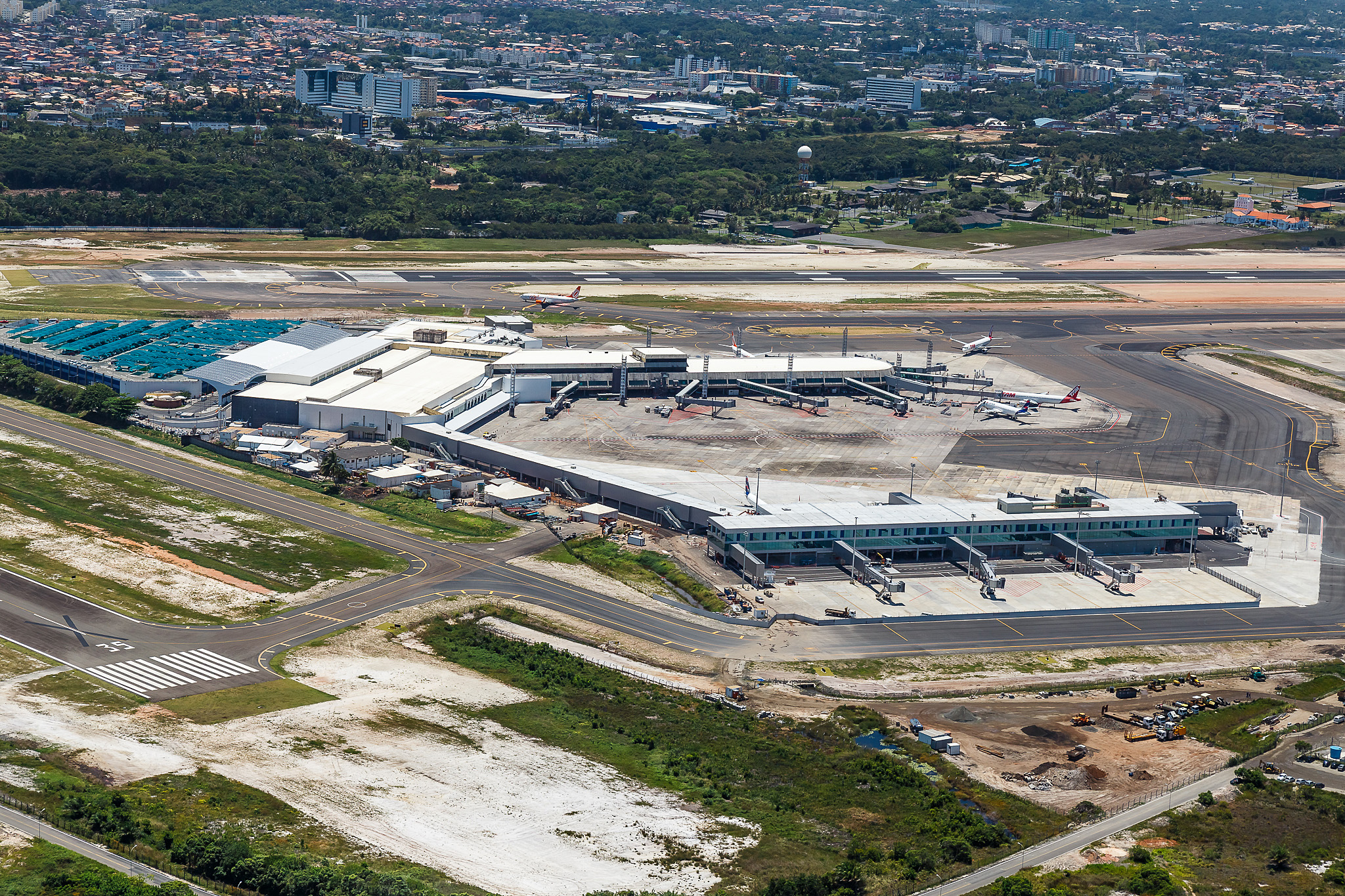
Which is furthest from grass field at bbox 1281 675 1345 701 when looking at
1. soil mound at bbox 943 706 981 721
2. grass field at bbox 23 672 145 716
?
grass field at bbox 23 672 145 716

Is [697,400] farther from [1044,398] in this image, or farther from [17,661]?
[17,661]

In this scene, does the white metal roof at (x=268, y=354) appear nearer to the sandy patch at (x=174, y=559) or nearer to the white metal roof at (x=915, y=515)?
the sandy patch at (x=174, y=559)

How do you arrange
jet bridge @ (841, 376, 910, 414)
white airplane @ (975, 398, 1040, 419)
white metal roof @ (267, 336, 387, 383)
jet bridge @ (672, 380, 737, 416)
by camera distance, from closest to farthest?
white metal roof @ (267, 336, 387, 383) < white airplane @ (975, 398, 1040, 419) < jet bridge @ (672, 380, 737, 416) < jet bridge @ (841, 376, 910, 414)

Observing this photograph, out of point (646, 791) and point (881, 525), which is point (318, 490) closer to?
point (881, 525)

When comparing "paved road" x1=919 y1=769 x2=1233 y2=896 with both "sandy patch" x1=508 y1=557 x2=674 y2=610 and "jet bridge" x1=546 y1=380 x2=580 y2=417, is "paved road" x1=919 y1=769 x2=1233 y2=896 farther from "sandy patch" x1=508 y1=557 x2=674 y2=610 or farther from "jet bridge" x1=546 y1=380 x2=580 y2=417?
"jet bridge" x1=546 y1=380 x2=580 y2=417

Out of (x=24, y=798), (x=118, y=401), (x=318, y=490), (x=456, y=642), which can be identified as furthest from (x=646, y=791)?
(x=118, y=401)

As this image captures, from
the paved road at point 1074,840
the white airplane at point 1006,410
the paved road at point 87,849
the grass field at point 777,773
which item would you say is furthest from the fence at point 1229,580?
the paved road at point 87,849

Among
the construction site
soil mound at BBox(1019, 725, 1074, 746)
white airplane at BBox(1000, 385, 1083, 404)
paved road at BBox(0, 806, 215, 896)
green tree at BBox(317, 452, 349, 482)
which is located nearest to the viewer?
paved road at BBox(0, 806, 215, 896)

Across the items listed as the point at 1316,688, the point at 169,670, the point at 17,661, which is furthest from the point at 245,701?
the point at 1316,688
